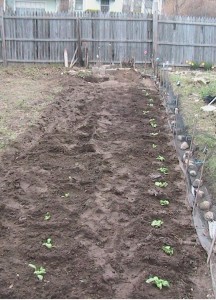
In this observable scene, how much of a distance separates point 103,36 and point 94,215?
10.2 metres

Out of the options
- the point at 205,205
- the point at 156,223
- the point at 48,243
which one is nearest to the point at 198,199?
the point at 205,205

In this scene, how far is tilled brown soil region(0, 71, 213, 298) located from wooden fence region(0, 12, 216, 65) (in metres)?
6.64

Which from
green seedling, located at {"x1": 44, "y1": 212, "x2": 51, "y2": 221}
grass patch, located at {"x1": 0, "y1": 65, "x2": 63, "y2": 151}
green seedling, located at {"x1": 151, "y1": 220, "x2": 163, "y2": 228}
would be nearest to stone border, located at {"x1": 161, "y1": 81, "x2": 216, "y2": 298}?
green seedling, located at {"x1": 151, "y1": 220, "x2": 163, "y2": 228}

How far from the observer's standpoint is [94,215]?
4344 mm

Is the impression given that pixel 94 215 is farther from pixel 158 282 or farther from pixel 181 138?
pixel 181 138

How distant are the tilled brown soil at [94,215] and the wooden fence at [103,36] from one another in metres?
6.64

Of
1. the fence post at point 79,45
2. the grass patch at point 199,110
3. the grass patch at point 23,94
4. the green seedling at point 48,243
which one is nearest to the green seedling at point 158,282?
the green seedling at point 48,243

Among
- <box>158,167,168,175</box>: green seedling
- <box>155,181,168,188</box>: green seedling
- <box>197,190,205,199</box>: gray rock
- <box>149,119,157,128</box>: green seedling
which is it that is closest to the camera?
<box>197,190,205,199</box>: gray rock

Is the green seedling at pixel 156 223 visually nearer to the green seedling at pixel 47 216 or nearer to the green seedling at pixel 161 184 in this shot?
the green seedling at pixel 161 184

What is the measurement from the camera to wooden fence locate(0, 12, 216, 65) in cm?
1334

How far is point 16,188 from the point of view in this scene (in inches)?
193

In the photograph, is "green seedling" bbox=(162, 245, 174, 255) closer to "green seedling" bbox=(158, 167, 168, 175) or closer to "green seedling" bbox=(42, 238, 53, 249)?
"green seedling" bbox=(42, 238, 53, 249)

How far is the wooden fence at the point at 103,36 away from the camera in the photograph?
13.3 meters

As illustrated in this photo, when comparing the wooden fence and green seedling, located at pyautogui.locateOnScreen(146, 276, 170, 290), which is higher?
the wooden fence
